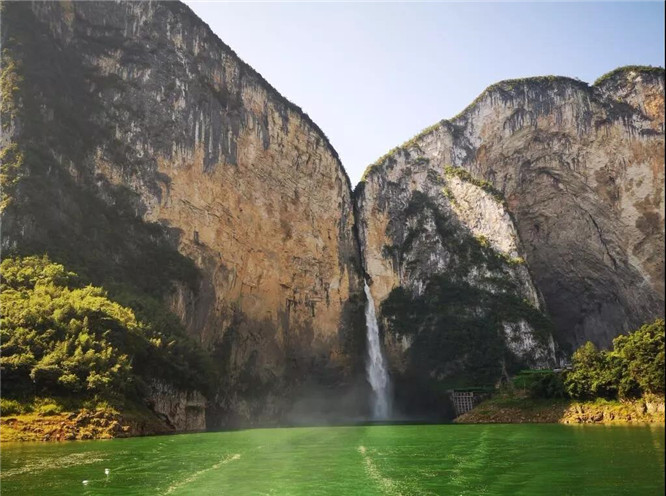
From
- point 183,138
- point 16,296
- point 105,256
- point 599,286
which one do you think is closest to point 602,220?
point 599,286

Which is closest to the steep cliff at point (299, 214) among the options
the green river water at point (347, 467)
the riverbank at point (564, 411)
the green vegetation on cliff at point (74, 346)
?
the green vegetation on cliff at point (74, 346)

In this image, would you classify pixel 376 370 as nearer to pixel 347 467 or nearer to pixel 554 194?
pixel 554 194

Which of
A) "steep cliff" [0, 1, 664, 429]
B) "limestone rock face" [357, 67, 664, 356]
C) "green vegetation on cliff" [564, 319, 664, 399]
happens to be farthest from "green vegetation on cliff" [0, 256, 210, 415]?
"limestone rock face" [357, 67, 664, 356]

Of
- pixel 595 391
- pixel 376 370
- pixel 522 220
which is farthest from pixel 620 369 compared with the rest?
pixel 522 220

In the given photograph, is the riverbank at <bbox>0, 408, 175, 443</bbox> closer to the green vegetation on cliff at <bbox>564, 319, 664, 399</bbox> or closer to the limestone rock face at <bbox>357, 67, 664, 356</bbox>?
the green vegetation on cliff at <bbox>564, 319, 664, 399</bbox>

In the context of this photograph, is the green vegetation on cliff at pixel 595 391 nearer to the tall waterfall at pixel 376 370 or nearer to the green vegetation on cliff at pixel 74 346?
the tall waterfall at pixel 376 370
